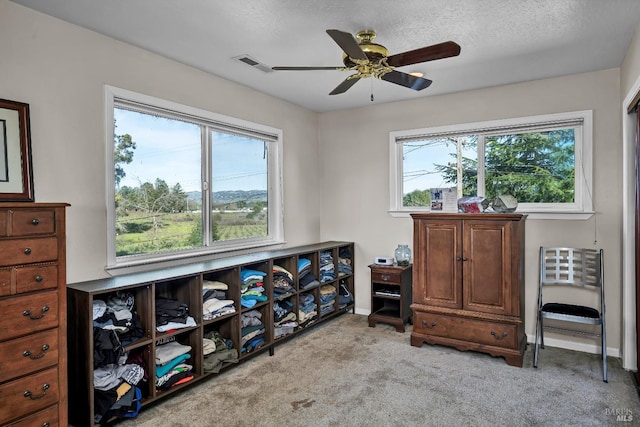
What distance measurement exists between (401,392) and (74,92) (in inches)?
120

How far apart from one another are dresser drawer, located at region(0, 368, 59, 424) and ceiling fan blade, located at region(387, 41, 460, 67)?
8.50ft

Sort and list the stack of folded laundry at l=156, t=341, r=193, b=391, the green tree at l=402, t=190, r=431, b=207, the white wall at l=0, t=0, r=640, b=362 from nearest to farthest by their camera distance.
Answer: the white wall at l=0, t=0, r=640, b=362 < the stack of folded laundry at l=156, t=341, r=193, b=391 < the green tree at l=402, t=190, r=431, b=207

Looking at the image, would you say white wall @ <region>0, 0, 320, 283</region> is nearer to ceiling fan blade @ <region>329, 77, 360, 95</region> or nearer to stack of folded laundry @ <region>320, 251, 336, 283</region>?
ceiling fan blade @ <region>329, 77, 360, 95</region>

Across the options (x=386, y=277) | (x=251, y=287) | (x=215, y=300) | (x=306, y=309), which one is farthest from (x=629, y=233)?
(x=215, y=300)

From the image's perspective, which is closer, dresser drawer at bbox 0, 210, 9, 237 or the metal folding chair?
dresser drawer at bbox 0, 210, 9, 237

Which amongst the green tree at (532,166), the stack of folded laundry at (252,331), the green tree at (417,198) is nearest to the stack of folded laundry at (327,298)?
the stack of folded laundry at (252,331)

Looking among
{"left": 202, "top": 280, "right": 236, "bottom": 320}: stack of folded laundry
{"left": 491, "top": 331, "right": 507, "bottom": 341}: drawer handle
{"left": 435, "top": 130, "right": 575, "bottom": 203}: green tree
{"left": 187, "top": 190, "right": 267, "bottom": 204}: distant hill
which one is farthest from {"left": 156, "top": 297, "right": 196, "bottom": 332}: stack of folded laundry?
{"left": 435, "top": 130, "right": 575, "bottom": 203}: green tree

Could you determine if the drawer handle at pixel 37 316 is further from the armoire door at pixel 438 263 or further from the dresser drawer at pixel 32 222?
the armoire door at pixel 438 263

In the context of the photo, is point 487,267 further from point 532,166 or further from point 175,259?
point 175,259

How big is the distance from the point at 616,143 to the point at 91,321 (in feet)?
13.9

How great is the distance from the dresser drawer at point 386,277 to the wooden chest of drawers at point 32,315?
2967 mm

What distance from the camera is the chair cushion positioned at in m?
3.14

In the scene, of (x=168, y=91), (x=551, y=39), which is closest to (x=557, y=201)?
(x=551, y=39)

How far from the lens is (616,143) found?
342 cm
